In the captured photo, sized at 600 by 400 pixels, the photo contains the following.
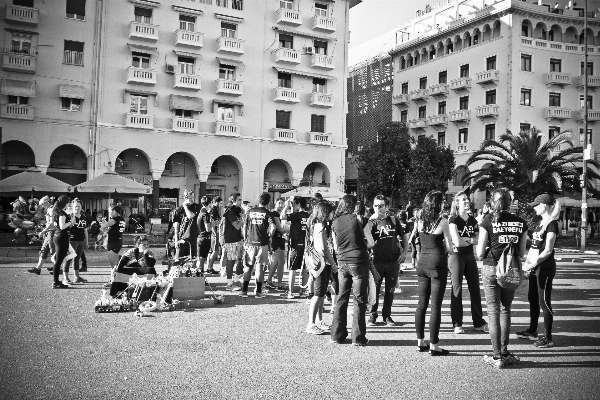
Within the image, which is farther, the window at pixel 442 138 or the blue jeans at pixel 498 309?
the window at pixel 442 138

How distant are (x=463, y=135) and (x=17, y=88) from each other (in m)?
32.6

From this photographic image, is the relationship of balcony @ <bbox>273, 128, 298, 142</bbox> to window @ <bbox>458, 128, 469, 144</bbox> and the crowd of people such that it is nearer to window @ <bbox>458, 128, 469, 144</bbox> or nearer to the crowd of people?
window @ <bbox>458, 128, 469, 144</bbox>

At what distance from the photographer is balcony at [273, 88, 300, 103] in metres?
35.2

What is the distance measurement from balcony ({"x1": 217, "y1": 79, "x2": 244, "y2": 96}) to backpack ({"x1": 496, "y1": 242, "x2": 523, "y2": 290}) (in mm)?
29253

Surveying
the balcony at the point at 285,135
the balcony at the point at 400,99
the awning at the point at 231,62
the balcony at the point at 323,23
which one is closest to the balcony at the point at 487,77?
the balcony at the point at 400,99

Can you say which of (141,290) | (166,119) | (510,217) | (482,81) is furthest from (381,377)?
(482,81)

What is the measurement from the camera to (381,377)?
5.70 meters

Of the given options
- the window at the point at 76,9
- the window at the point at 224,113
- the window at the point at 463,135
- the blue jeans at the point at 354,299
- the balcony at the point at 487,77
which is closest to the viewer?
the blue jeans at the point at 354,299

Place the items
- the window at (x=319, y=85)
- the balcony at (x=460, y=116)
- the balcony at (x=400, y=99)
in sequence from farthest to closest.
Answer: the balcony at (x=400, y=99) < the balcony at (x=460, y=116) < the window at (x=319, y=85)

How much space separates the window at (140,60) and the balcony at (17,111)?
6442 millimetres

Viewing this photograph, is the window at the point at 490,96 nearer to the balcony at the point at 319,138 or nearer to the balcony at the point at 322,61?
the balcony at the point at 322,61

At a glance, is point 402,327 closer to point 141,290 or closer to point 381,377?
point 381,377

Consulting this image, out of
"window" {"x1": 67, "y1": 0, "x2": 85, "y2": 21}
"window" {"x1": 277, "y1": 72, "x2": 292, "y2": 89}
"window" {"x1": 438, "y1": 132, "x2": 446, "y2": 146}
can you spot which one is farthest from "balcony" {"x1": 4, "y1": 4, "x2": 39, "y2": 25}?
"window" {"x1": 438, "y1": 132, "x2": 446, "y2": 146}

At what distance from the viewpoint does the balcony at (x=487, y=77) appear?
132 ft
